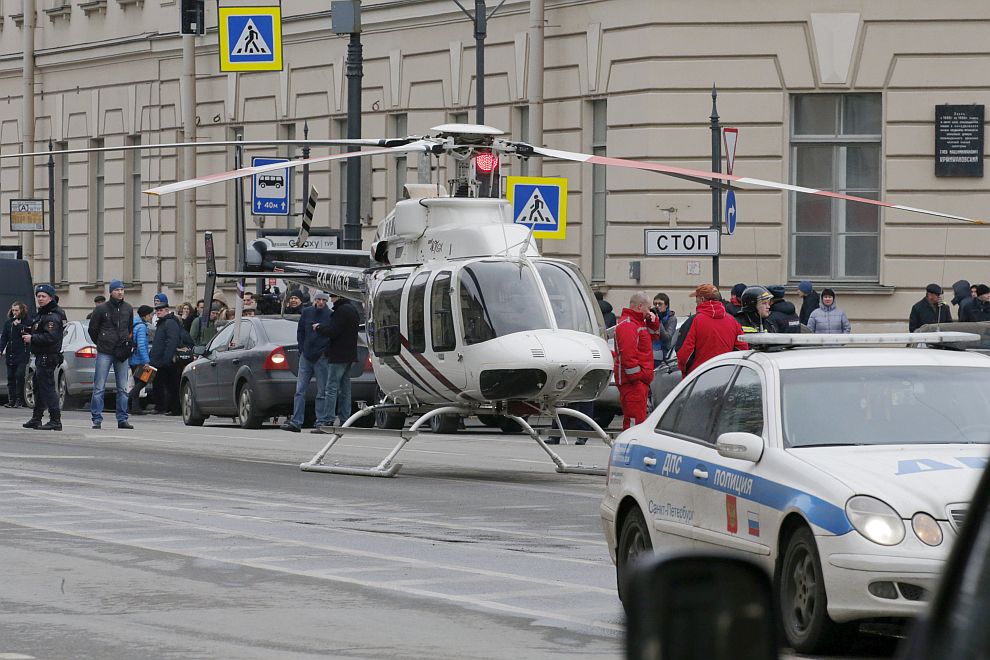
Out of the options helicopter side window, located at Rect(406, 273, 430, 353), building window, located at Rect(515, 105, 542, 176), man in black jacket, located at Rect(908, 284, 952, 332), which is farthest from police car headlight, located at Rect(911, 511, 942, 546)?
building window, located at Rect(515, 105, 542, 176)

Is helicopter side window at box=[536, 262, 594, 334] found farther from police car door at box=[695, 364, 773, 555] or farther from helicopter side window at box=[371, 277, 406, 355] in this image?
police car door at box=[695, 364, 773, 555]

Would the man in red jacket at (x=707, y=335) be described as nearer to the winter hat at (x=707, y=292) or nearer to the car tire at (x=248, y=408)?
the winter hat at (x=707, y=292)

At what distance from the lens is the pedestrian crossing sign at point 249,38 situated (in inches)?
1085

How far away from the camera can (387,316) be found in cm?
1925

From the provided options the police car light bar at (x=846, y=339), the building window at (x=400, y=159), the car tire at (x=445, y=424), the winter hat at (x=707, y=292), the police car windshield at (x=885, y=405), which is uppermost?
the building window at (x=400, y=159)

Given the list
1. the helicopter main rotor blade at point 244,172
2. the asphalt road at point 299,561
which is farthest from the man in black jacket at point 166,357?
the helicopter main rotor blade at point 244,172

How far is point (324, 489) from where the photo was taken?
16.7 metres

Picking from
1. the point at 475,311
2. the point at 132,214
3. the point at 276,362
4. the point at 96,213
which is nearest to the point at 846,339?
the point at 475,311

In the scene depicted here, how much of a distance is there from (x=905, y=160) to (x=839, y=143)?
1064mm

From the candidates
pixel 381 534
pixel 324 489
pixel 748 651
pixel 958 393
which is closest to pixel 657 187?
pixel 324 489

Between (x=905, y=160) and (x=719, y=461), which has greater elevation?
(x=905, y=160)

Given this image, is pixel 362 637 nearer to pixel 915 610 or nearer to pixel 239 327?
pixel 915 610

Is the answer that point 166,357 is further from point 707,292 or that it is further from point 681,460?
point 681,460

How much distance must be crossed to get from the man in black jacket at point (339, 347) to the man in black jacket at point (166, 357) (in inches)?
281
